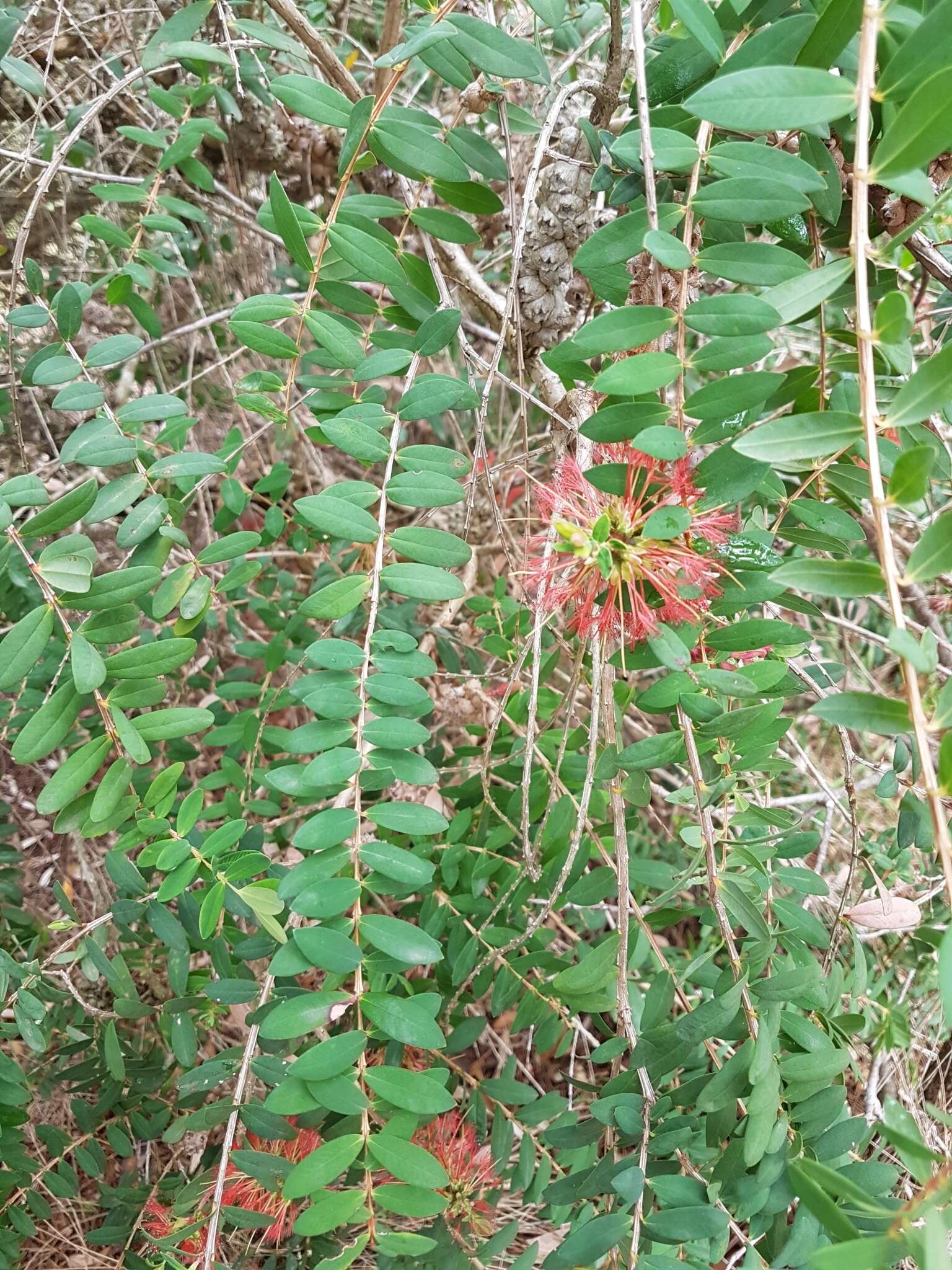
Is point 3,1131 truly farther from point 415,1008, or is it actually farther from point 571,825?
point 571,825

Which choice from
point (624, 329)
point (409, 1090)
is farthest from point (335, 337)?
point (409, 1090)

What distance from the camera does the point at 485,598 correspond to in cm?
115

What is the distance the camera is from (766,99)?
488mm

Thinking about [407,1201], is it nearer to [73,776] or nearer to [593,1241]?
[593,1241]

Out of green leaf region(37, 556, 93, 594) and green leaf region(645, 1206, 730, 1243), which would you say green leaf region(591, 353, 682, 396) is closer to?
green leaf region(37, 556, 93, 594)

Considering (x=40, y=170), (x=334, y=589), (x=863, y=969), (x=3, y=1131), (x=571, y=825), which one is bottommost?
(x=3, y=1131)

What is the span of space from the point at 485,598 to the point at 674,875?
471mm

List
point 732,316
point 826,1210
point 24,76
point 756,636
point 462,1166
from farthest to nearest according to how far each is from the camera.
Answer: point 462,1166
point 24,76
point 756,636
point 732,316
point 826,1210

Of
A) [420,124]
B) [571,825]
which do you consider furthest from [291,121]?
[571,825]

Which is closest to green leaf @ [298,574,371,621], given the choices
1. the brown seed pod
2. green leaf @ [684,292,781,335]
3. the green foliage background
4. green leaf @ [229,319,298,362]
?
the green foliage background

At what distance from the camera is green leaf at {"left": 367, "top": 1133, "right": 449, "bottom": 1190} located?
62cm

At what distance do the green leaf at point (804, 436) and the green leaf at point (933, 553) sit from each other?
0.25ft

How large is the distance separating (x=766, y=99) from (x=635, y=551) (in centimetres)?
28

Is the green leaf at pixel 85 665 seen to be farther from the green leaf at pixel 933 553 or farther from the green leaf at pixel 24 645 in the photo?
the green leaf at pixel 933 553
